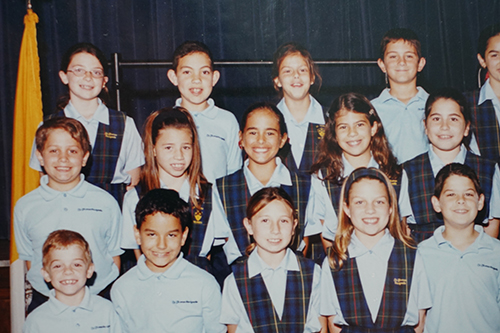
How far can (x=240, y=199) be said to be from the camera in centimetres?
231

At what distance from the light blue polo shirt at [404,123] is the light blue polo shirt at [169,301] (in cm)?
111

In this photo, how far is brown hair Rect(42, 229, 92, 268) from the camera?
2.12 metres

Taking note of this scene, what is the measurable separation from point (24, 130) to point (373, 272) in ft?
5.27

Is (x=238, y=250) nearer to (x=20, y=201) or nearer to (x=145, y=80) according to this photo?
(x=20, y=201)

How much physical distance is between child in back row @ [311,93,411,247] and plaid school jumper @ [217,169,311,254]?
3.0 inches

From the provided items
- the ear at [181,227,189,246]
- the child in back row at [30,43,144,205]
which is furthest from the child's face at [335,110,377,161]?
the child in back row at [30,43,144,205]

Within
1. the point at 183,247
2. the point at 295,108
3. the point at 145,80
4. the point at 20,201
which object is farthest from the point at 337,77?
the point at 20,201

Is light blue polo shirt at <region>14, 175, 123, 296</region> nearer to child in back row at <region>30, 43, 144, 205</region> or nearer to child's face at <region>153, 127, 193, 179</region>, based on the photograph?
child in back row at <region>30, 43, 144, 205</region>

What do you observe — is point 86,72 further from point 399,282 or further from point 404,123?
point 399,282

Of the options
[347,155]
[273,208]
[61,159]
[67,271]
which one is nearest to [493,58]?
[347,155]

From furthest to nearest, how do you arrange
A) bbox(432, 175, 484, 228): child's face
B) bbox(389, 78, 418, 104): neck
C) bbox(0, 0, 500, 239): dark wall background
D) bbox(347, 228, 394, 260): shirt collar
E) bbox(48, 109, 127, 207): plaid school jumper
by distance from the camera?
bbox(0, 0, 500, 239): dark wall background → bbox(389, 78, 418, 104): neck → bbox(48, 109, 127, 207): plaid school jumper → bbox(432, 175, 484, 228): child's face → bbox(347, 228, 394, 260): shirt collar

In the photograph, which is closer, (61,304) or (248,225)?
(61,304)

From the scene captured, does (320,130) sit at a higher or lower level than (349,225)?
higher

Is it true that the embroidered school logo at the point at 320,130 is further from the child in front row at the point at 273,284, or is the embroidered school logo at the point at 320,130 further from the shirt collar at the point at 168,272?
the shirt collar at the point at 168,272
